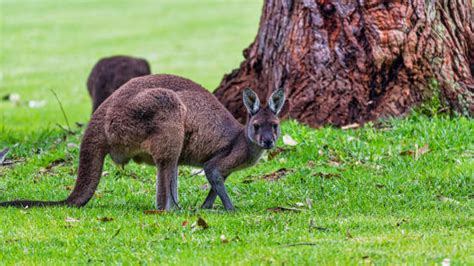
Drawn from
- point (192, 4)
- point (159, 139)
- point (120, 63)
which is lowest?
point (192, 4)

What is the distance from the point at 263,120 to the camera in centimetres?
752

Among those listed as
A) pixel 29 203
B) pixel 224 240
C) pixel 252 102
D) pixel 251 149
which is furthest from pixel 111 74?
pixel 224 240

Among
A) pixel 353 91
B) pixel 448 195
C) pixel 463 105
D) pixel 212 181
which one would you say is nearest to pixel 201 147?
pixel 212 181

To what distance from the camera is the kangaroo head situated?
24.4ft

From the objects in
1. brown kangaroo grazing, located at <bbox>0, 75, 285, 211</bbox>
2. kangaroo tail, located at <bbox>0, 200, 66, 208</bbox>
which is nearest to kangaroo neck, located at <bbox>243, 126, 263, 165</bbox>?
brown kangaroo grazing, located at <bbox>0, 75, 285, 211</bbox>

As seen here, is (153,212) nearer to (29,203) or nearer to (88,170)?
(88,170)

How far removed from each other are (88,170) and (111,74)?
627cm

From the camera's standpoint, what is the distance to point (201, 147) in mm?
7609

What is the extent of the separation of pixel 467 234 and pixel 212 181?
7.28 ft

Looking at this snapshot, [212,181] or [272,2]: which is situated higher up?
[272,2]

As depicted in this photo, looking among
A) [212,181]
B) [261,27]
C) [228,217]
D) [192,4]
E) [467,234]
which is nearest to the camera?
[467,234]

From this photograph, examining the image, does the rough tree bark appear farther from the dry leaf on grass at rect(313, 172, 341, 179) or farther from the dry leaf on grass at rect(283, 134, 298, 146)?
the dry leaf on grass at rect(313, 172, 341, 179)

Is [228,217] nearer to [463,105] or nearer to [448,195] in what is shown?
[448,195]

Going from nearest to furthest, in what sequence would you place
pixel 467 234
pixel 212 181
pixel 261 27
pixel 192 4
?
pixel 467 234 < pixel 212 181 < pixel 261 27 < pixel 192 4
